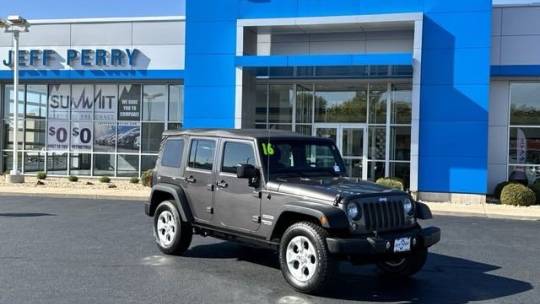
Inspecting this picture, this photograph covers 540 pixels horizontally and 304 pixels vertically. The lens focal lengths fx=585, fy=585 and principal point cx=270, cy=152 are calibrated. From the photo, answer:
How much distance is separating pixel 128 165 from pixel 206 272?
676 inches

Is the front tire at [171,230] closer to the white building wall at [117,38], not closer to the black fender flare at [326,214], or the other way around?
the black fender flare at [326,214]

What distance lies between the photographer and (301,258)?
676cm

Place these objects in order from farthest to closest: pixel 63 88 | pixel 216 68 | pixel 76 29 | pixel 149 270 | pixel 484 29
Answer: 1. pixel 63 88
2. pixel 76 29
3. pixel 216 68
4. pixel 484 29
5. pixel 149 270

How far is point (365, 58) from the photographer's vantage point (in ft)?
59.5

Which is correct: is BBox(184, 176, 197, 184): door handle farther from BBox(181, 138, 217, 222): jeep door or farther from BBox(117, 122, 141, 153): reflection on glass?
BBox(117, 122, 141, 153): reflection on glass

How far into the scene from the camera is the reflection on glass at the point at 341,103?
69.5 ft

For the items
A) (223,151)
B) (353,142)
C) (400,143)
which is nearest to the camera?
(223,151)

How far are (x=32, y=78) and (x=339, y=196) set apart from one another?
2016cm

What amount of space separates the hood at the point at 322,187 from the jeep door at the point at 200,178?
123 centimetres

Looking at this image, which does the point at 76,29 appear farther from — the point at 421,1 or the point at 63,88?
the point at 421,1

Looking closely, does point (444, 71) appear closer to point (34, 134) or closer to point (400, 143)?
point (400, 143)

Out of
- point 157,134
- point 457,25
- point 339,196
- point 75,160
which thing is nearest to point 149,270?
point 339,196

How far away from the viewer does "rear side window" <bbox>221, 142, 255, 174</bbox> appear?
774cm

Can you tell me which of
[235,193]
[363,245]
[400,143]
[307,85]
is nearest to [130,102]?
[307,85]
